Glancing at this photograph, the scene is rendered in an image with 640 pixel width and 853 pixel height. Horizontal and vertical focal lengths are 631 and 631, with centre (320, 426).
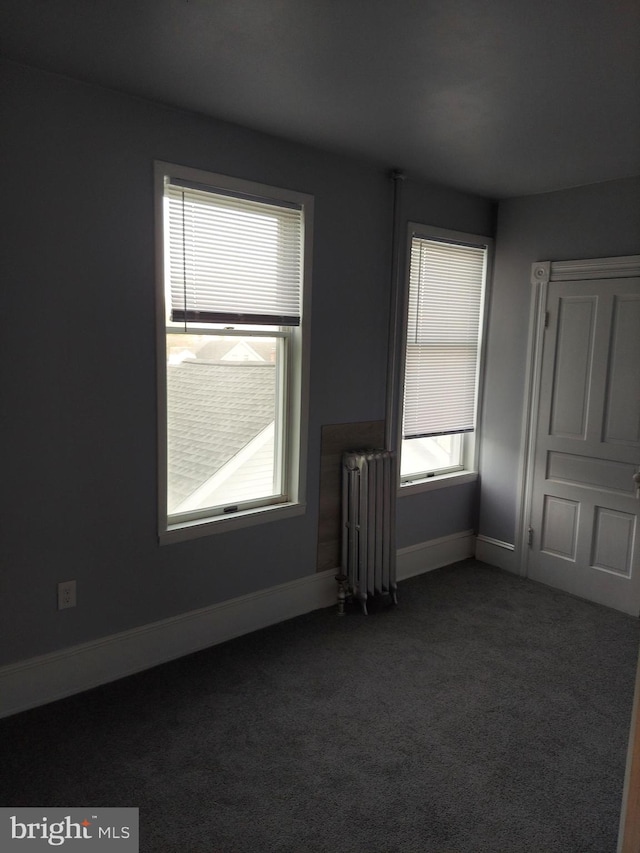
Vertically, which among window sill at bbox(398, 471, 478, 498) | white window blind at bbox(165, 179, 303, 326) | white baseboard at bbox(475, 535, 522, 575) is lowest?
white baseboard at bbox(475, 535, 522, 575)

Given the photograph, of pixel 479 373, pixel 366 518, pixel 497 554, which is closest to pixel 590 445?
pixel 479 373

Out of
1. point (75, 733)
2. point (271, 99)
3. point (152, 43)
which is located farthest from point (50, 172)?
point (75, 733)

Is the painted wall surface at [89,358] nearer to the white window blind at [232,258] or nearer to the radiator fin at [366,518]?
the white window blind at [232,258]

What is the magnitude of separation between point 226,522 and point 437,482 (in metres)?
1.62

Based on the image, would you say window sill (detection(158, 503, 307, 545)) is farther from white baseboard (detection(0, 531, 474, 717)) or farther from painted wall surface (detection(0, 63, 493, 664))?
white baseboard (detection(0, 531, 474, 717))

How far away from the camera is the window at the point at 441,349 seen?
3891 millimetres

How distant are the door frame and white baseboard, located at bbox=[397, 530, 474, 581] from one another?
376 mm

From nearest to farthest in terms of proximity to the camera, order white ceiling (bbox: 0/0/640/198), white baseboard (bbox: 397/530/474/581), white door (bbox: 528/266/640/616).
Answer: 1. white ceiling (bbox: 0/0/640/198)
2. white door (bbox: 528/266/640/616)
3. white baseboard (bbox: 397/530/474/581)

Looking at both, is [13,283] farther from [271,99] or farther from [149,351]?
[271,99]

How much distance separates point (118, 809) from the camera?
2.02 metres

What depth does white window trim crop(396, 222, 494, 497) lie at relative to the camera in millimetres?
3773

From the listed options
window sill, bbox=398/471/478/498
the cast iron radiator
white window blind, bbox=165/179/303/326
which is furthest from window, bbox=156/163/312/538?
window sill, bbox=398/471/478/498

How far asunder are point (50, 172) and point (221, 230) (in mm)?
763

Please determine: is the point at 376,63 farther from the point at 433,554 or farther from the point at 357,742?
the point at 433,554
